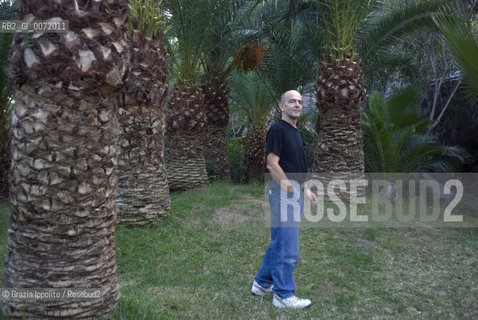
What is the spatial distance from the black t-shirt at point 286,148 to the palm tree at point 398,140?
6.48 meters

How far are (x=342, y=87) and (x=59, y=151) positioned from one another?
6538 mm

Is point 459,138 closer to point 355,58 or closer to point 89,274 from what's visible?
point 355,58

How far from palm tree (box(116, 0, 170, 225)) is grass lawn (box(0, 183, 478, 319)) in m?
0.33

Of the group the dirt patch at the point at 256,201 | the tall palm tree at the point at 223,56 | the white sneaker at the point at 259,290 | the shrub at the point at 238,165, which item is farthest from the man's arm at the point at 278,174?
the shrub at the point at 238,165

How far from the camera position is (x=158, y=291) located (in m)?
4.44

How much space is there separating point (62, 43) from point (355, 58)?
696 centimetres

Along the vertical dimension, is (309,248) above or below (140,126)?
below

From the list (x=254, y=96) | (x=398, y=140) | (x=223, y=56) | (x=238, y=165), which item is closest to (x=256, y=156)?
(x=238, y=165)

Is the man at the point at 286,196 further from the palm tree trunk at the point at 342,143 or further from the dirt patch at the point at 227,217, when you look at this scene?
the palm tree trunk at the point at 342,143

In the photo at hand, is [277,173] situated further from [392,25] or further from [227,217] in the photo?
[392,25]

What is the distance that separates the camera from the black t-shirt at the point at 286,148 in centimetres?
389

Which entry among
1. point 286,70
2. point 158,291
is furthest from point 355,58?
point 158,291

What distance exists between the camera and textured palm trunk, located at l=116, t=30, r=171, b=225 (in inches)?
262

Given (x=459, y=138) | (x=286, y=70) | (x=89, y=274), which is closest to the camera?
(x=89, y=274)
